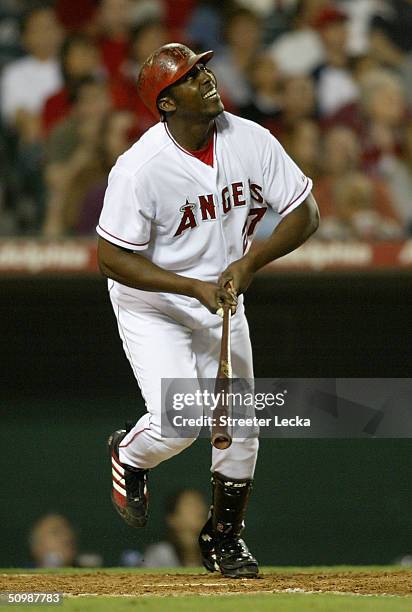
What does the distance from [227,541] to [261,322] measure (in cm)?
226

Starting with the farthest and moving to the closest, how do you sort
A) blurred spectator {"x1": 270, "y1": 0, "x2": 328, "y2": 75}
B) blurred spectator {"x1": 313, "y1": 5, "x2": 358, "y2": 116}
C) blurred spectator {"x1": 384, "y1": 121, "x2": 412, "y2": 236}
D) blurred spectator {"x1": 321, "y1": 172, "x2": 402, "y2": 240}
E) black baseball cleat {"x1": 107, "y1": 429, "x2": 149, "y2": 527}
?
blurred spectator {"x1": 270, "y1": 0, "x2": 328, "y2": 75}, blurred spectator {"x1": 313, "y1": 5, "x2": 358, "y2": 116}, blurred spectator {"x1": 384, "y1": 121, "x2": 412, "y2": 236}, blurred spectator {"x1": 321, "y1": 172, "x2": 402, "y2": 240}, black baseball cleat {"x1": 107, "y1": 429, "x2": 149, "y2": 527}

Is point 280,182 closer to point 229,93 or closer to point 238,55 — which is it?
point 229,93

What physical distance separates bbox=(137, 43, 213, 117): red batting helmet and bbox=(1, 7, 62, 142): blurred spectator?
2.87 m

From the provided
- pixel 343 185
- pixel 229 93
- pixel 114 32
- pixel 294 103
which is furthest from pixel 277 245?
pixel 114 32

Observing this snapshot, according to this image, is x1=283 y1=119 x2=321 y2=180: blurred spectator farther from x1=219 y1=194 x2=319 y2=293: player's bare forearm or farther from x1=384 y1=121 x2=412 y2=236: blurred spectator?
x1=219 y1=194 x2=319 y2=293: player's bare forearm

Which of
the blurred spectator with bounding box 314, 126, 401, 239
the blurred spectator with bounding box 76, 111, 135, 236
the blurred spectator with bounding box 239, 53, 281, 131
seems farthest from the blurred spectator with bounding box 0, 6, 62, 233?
the blurred spectator with bounding box 314, 126, 401, 239

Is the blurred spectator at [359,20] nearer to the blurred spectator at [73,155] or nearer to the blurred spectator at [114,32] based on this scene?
the blurred spectator at [114,32]

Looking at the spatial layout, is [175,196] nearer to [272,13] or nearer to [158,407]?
[158,407]

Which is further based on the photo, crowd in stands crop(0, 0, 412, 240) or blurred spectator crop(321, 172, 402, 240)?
crowd in stands crop(0, 0, 412, 240)

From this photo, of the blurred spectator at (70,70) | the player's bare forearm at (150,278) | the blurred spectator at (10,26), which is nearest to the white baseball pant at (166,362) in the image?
the player's bare forearm at (150,278)

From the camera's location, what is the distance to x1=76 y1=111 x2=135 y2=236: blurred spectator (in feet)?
21.5

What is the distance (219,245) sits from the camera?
13.8ft

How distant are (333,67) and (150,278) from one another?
3775 millimetres

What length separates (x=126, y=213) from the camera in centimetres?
404
